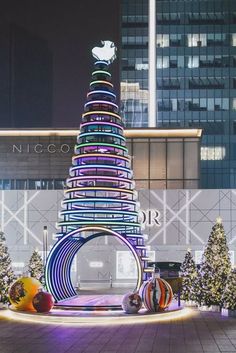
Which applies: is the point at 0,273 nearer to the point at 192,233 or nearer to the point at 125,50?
the point at 192,233

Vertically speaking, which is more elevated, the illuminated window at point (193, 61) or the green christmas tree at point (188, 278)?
the illuminated window at point (193, 61)

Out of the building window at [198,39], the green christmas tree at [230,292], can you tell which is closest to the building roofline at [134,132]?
the green christmas tree at [230,292]

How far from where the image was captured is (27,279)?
99.3ft

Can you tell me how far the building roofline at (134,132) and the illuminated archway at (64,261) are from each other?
33.7 metres

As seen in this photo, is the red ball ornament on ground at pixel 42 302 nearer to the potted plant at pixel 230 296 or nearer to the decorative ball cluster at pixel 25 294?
the decorative ball cluster at pixel 25 294

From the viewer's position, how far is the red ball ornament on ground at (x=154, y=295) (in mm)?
29188

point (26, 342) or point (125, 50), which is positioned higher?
Result: point (125, 50)

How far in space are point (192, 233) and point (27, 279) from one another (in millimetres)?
25908

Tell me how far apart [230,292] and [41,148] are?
40.6 meters

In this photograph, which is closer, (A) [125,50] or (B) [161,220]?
(B) [161,220]

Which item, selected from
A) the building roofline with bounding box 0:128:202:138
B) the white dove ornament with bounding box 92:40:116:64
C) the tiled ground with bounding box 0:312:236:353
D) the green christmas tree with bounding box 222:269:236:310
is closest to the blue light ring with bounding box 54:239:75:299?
the tiled ground with bounding box 0:312:236:353

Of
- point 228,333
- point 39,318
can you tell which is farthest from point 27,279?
point 228,333

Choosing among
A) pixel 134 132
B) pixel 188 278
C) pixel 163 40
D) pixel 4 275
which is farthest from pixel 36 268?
pixel 163 40

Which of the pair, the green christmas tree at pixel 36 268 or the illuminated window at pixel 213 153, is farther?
the illuminated window at pixel 213 153
